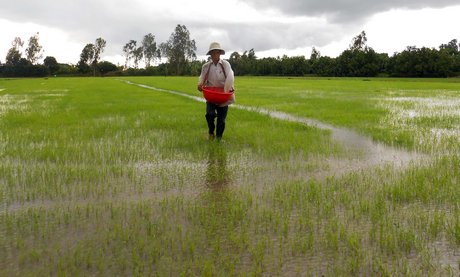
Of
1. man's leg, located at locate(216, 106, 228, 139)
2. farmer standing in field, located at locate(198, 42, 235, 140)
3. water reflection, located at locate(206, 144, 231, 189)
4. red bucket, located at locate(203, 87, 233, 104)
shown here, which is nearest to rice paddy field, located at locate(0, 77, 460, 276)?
water reflection, located at locate(206, 144, 231, 189)

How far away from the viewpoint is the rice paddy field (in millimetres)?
3000

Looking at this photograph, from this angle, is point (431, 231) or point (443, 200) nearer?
point (431, 231)

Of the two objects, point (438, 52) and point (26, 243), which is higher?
point (438, 52)

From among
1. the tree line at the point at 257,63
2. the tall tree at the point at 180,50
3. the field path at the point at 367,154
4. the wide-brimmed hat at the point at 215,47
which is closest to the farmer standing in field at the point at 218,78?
the wide-brimmed hat at the point at 215,47

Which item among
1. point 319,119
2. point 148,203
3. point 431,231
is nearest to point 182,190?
point 148,203

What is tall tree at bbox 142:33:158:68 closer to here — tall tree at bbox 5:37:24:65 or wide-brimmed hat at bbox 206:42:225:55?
tall tree at bbox 5:37:24:65

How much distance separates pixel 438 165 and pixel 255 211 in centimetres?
338

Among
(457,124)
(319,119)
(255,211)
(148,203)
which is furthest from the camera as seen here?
(319,119)

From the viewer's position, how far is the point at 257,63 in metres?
101

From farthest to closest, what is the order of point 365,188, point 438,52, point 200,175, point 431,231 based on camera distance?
point 438,52
point 200,175
point 365,188
point 431,231

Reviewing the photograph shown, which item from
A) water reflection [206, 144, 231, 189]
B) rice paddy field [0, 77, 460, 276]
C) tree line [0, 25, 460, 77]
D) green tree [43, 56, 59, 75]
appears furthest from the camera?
green tree [43, 56, 59, 75]

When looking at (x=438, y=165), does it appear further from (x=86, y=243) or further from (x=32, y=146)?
(x=32, y=146)

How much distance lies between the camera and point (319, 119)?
39.4ft

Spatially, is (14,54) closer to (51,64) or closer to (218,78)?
(51,64)
